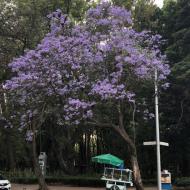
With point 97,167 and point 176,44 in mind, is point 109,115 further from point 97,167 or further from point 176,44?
point 97,167

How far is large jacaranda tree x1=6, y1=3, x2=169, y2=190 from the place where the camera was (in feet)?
69.6

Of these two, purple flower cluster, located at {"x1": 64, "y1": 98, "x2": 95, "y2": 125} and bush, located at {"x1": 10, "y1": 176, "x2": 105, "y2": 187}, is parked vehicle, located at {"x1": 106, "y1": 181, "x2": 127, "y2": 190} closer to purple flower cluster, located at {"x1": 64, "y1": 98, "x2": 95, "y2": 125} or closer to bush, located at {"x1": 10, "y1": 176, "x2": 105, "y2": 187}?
purple flower cluster, located at {"x1": 64, "y1": 98, "x2": 95, "y2": 125}

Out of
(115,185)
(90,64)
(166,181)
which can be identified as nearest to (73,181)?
(115,185)

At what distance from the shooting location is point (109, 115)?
23.0m

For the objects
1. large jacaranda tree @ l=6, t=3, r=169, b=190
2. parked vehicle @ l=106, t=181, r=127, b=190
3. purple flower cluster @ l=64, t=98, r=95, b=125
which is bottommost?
parked vehicle @ l=106, t=181, r=127, b=190

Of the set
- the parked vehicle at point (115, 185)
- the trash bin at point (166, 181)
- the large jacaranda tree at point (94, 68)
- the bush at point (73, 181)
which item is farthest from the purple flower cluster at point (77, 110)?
the bush at point (73, 181)

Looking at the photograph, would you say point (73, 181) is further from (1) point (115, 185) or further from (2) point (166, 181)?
(2) point (166, 181)

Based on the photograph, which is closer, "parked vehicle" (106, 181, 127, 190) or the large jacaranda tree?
the large jacaranda tree

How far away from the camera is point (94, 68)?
21.9 m

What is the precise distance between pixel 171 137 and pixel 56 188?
961cm

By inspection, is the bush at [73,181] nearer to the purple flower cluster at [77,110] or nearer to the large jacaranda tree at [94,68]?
the large jacaranda tree at [94,68]

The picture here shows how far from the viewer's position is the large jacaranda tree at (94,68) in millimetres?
21203

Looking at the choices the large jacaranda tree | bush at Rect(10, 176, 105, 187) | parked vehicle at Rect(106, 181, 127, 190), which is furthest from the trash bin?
bush at Rect(10, 176, 105, 187)

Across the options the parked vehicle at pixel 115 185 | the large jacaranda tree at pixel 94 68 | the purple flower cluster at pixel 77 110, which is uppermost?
the large jacaranda tree at pixel 94 68
